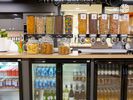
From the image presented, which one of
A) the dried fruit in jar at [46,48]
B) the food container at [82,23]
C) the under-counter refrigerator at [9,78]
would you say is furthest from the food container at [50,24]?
the under-counter refrigerator at [9,78]

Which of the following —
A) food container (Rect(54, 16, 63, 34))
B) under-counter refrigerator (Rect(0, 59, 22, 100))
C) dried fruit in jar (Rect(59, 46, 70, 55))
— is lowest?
under-counter refrigerator (Rect(0, 59, 22, 100))

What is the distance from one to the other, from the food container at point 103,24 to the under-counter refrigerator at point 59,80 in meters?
0.61

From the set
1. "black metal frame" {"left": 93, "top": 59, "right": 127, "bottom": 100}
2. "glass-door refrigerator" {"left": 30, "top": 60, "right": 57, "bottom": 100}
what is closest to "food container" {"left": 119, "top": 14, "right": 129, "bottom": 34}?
"black metal frame" {"left": 93, "top": 59, "right": 127, "bottom": 100}

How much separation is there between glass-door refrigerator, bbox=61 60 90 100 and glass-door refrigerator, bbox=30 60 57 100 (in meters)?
0.19

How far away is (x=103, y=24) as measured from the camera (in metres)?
3.27

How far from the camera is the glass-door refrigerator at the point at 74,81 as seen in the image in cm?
332

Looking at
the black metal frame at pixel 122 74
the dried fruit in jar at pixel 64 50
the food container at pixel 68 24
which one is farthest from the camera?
the food container at pixel 68 24

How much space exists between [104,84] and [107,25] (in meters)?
0.98

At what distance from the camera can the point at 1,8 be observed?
5.71m

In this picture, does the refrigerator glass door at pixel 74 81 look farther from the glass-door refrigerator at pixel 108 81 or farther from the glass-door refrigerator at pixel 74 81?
the glass-door refrigerator at pixel 108 81

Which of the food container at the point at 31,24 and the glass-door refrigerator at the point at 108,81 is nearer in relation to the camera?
the glass-door refrigerator at the point at 108,81

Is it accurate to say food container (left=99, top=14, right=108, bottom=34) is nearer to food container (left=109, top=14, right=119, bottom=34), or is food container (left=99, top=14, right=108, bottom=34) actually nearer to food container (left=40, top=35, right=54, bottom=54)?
food container (left=109, top=14, right=119, bottom=34)

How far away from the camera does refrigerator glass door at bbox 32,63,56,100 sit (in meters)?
3.27

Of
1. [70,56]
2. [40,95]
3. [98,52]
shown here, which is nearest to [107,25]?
[98,52]
